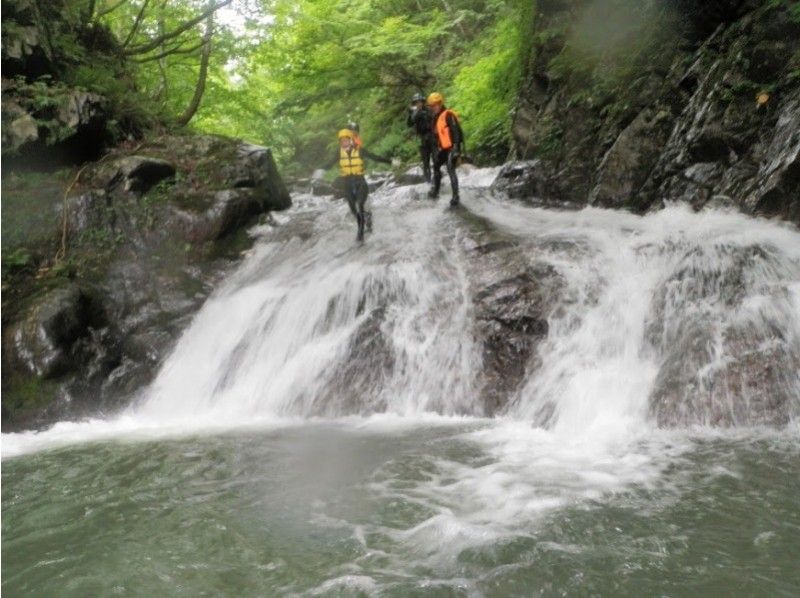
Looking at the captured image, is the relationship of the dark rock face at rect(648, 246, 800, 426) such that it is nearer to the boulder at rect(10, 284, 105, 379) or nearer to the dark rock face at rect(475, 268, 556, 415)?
the dark rock face at rect(475, 268, 556, 415)

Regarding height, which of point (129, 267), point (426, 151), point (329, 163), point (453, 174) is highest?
point (329, 163)

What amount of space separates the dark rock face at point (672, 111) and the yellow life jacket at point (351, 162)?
3.61 metres

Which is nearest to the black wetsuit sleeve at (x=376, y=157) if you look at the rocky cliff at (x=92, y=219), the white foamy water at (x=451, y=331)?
the rocky cliff at (x=92, y=219)

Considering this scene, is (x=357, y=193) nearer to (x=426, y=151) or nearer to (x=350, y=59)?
(x=426, y=151)

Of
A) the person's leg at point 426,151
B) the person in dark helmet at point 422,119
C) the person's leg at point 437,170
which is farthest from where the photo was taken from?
the person's leg at point 426,151

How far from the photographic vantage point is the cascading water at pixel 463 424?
10.2ft

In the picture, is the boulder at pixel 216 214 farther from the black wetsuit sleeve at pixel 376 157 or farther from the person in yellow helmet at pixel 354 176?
the black wetsuit sleeve at pixel 376 157

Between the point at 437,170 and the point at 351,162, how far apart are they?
8.23 ft

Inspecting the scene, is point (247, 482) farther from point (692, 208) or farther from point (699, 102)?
point (699, 102)

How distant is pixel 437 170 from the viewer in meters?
11.6

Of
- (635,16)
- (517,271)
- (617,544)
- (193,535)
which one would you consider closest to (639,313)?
(517,271)

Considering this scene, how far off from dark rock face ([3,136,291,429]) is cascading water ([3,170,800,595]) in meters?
0.50

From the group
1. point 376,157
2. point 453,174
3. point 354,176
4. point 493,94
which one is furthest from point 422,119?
point 376,157

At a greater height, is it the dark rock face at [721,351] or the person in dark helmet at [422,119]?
the person in dark helmet at [422,119]
